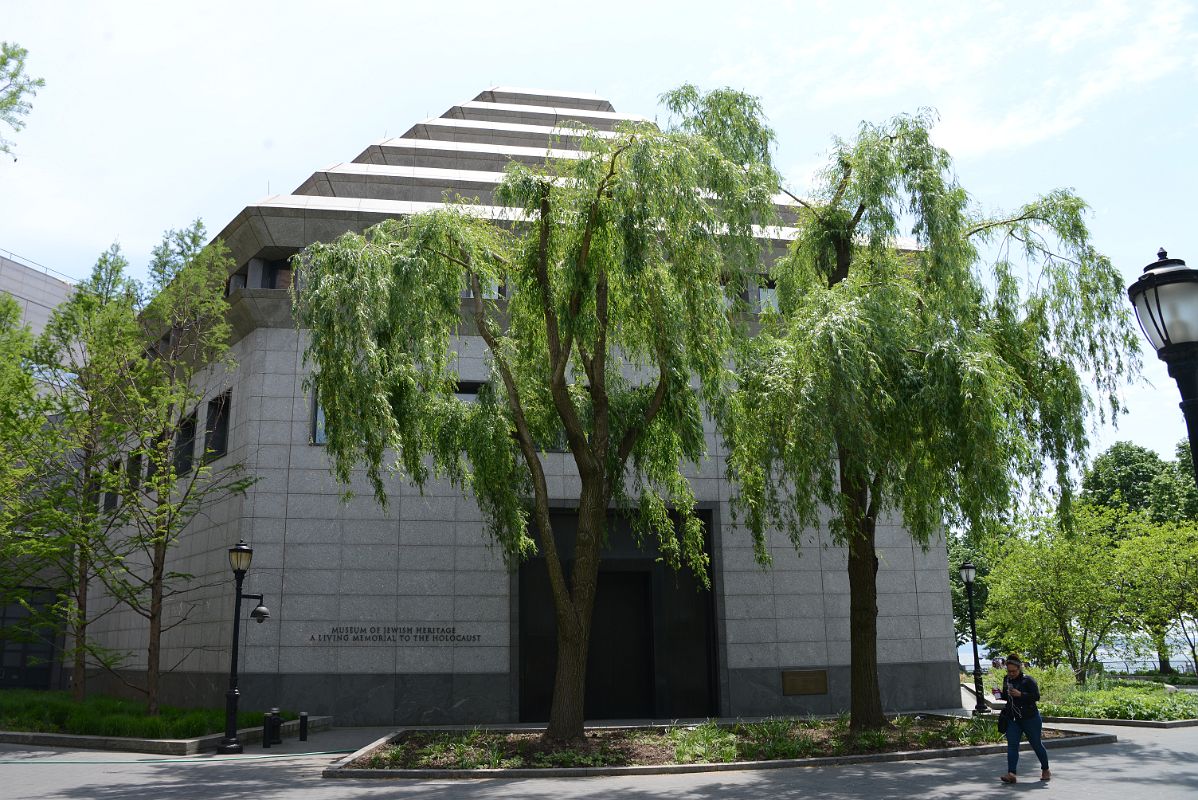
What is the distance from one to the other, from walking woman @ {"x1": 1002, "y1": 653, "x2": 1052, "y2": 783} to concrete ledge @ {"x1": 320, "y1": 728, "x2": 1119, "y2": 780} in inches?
92.7

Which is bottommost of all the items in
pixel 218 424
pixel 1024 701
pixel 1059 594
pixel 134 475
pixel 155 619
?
pixel 1024 701

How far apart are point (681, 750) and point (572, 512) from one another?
27.1 ft

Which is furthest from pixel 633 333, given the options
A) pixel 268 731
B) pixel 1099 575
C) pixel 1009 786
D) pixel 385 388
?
pixel 1099 575

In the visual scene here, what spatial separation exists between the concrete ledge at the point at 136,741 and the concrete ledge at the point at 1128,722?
16.0 meters

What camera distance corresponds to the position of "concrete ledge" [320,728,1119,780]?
1298 centimetres

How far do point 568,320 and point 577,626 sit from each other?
16.9 ft

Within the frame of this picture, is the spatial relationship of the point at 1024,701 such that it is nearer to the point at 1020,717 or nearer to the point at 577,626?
the point at 1020,717

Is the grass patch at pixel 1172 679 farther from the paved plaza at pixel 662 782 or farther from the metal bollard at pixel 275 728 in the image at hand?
the metal bollard at pixel 275 728

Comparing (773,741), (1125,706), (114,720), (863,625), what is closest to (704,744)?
(773,741)

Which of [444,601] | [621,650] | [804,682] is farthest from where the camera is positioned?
[621,650]

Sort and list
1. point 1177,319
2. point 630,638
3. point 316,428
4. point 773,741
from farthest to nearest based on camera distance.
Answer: point 630,638, point 316,428, point 773,741, point 1177,319

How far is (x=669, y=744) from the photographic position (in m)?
15.3

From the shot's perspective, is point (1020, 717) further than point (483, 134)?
No

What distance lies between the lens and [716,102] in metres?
16.7
